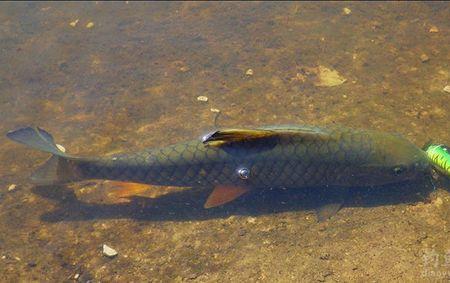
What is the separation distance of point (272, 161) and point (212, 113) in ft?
6.64

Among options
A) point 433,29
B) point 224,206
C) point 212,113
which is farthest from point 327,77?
point 224,206

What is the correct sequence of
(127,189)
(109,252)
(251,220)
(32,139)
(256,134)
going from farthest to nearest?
(127,189)
(32,139)
(251,220)
(109,252)
(256,134)

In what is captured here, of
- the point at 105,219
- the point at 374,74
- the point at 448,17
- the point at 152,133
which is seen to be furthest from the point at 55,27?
the point at 448,17

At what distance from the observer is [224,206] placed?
545cm

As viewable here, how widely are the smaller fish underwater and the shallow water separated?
294 mm

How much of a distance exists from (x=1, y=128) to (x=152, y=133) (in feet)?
8.46

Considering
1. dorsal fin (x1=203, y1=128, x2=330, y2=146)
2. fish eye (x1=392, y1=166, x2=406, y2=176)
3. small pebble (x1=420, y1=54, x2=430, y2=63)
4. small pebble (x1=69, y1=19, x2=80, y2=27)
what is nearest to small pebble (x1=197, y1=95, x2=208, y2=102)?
dorsal fin (x1=203, y1=128, x2=330, y2=146)

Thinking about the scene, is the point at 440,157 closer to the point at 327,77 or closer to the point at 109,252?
the point at 327,77

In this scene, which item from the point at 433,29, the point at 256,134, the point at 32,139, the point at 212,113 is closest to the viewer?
the point at 256,134

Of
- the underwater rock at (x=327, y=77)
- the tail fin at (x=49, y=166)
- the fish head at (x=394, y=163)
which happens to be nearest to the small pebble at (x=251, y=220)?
the fish head at (x=394, y=163)

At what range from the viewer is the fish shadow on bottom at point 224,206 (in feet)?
17.0

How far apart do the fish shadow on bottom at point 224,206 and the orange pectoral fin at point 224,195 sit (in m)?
0.23

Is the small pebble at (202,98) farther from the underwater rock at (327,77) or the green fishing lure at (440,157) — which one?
the green fishing lure at (440,157)

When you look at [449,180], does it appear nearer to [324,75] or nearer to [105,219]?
[324,75]
